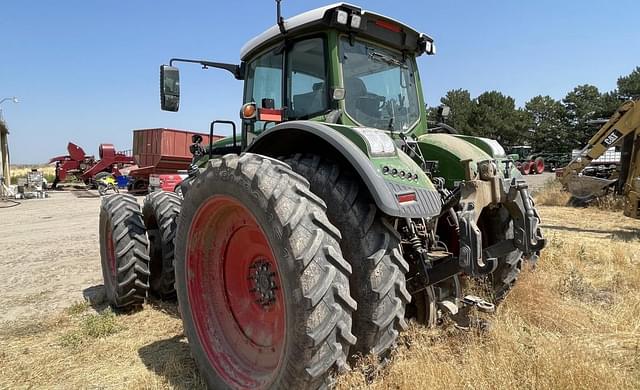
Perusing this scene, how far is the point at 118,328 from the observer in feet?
13.1

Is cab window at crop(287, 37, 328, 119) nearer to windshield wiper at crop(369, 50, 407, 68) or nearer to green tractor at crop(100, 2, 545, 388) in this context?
green tractor at crop(100, 2, 545, 388)

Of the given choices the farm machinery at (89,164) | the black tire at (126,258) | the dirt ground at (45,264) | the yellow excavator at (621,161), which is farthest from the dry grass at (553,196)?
the farm machinery at (89,164)

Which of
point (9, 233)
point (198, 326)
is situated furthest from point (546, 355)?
point (9, 233)

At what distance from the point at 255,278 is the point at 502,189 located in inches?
65.1

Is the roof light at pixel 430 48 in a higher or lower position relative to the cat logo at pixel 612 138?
higher

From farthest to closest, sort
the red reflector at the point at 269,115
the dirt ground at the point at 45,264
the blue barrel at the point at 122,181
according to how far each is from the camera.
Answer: the blue barrel at the point at 122,181 < the dirt ground at the point at 45,264 < the red reflector at the point at 269,115

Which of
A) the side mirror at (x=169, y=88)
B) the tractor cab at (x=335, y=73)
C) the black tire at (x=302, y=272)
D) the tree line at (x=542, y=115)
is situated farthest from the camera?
the tree line at (x=542, y=115)

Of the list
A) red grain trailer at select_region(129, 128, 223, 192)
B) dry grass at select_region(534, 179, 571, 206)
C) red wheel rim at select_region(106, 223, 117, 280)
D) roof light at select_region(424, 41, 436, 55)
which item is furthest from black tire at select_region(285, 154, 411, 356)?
red grain trailer at select_region(129, 128, 223, 192)

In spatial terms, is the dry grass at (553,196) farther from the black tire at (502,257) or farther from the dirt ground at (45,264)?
the dirt ground at (45,264)

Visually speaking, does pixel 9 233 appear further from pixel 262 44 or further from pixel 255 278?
pixel 255 278

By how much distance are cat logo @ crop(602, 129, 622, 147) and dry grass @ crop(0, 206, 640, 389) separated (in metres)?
5.99

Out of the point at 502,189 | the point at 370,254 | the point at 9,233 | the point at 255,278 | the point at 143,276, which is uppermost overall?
the point at 502,189

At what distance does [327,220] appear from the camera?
2.29 metres

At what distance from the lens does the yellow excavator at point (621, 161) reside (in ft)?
28.7
